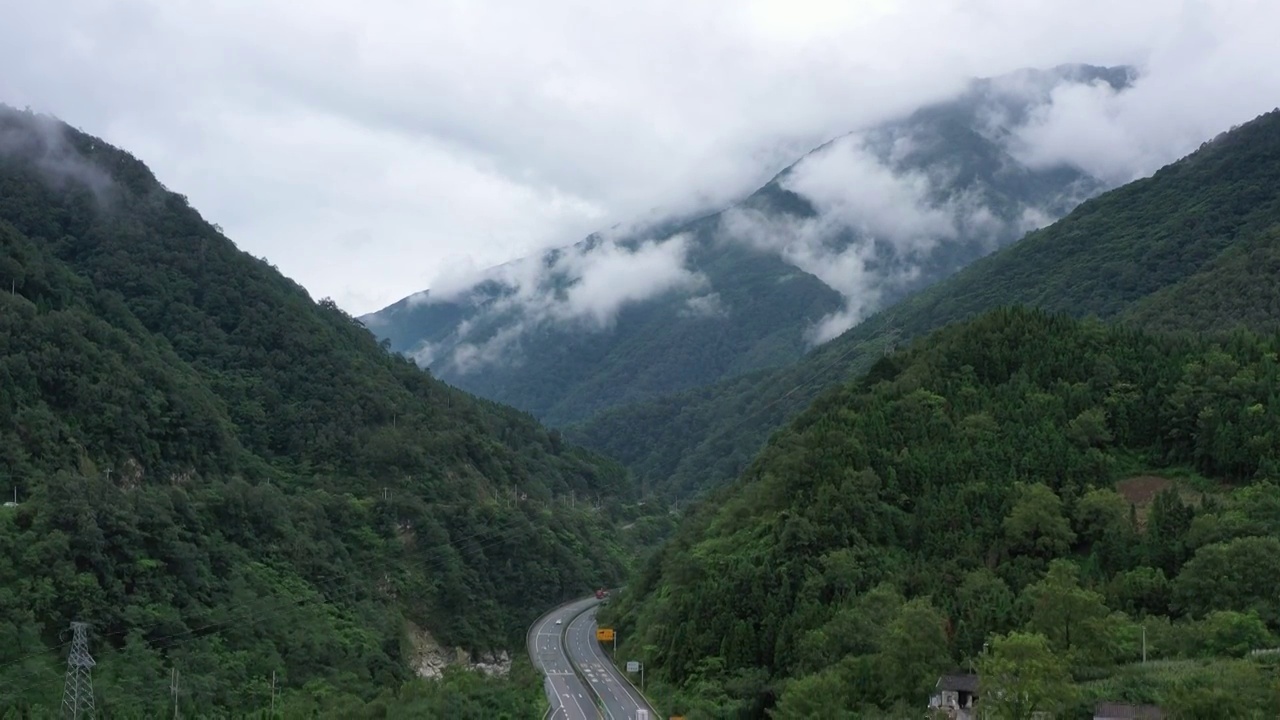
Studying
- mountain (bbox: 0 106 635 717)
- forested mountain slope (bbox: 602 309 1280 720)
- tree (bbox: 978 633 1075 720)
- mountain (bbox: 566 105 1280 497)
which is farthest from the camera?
mountain (bbox: 566 105 1280 497)

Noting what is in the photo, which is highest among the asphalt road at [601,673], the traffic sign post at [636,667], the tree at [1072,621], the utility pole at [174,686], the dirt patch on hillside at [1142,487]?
the utility pole at [174,686]

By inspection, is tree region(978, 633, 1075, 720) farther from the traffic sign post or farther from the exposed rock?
the exposed rock

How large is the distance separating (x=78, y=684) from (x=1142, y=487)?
42.8 metres

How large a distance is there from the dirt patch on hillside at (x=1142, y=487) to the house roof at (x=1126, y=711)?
19.7 metres

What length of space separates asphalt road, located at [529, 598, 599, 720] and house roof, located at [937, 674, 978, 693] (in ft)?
50.6

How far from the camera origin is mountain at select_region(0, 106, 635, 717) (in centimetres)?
5600

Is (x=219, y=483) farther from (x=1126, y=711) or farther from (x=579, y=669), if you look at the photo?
(x=1126, y=711)

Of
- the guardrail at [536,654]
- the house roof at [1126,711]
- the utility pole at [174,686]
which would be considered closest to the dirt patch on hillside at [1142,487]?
the house roof at [1126,711]

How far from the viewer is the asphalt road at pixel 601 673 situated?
5222 centimetres

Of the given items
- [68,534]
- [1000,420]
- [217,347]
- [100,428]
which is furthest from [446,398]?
[1000,420]

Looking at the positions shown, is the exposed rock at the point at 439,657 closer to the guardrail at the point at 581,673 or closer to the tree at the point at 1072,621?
the guardrail at the point at 581,673

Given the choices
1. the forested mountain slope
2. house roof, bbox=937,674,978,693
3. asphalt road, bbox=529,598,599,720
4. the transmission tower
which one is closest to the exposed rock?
asphalt road, bbox=529,598,599,720

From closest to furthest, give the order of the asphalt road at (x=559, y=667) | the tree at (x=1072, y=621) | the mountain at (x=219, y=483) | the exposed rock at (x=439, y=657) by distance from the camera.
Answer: the tree at (x=1072, y=621)
the asphalt road at (x=559, y=667)
the mountain at (x=219, y=483)
the exposed rock at (x=439, y=657)

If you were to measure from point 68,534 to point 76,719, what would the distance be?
1087cm
